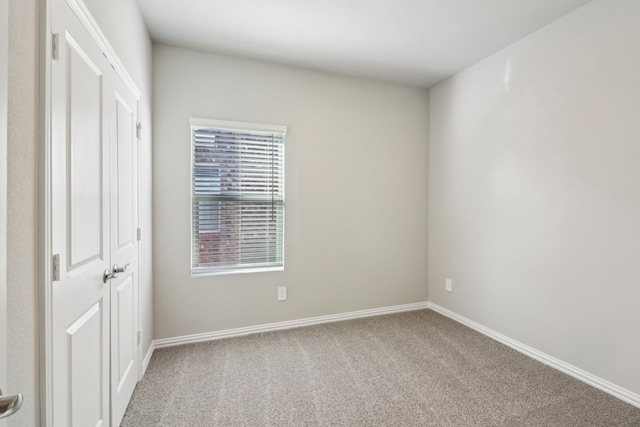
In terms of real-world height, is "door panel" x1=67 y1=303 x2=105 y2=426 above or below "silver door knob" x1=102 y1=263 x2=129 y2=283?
below

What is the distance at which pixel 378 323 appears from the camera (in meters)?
3.25

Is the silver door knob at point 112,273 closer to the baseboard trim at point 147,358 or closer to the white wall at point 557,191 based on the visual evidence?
the baseboard trim at point 147,358

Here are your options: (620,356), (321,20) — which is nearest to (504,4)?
(321,20)

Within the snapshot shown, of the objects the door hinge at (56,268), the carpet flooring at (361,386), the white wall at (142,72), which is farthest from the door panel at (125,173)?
the carpet flooring at (361,386)

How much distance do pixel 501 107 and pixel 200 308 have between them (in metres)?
3.36

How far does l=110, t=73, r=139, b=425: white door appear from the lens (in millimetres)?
1646

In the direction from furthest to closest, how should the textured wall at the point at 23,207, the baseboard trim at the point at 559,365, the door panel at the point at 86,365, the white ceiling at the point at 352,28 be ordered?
the white ceiling at the point at 352,28 < the baseboard trim at the point at 559,365 < the door panel at the point at 86,365 < the textured wall at the point at 23,207

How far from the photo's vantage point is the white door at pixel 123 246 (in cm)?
165

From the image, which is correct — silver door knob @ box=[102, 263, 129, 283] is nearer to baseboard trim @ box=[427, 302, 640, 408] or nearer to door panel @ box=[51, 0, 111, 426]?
door panel @ box=[51, 0, 111, 426]

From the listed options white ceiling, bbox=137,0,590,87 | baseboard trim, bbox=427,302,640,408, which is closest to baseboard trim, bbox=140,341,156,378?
white ceiling, bbox=137,0,590,87

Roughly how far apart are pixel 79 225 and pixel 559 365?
3.25 metres

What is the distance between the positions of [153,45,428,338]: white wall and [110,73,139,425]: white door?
0.63 metres

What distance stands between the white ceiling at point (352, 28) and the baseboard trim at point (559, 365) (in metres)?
2.65

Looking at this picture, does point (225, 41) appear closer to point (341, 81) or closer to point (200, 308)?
point (341, 81)
